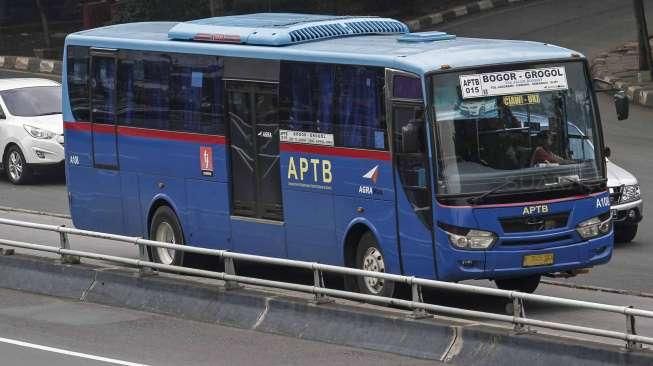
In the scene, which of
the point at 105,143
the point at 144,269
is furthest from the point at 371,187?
the point at 105,143

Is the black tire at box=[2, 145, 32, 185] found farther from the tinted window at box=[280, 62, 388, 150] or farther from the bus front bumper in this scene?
the bus front bumper

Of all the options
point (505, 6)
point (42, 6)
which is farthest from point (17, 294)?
point (505, 6)

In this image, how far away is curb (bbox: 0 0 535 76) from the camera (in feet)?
131

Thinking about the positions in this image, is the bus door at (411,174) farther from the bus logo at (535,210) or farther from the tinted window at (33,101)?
the tinted window at (33,101)

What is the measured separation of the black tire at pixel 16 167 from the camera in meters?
26.3

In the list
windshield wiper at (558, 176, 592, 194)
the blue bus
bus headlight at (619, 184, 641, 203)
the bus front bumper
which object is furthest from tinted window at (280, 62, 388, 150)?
bus headlight at (619, 184, 641, 203)

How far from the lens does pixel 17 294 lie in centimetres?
1620

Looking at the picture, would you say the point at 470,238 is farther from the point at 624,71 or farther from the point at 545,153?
the point at 624,71

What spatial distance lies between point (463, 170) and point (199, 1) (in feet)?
91.2

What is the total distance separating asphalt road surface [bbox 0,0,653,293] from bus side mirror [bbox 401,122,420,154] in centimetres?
368

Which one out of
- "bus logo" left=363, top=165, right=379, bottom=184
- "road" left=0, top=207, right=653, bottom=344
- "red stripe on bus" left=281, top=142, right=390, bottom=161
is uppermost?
"red stripe on bus" left=281, top=142, right=390, bottom=161

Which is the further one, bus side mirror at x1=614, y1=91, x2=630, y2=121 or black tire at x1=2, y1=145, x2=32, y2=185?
black tire at x1=2, y1=145, x2=32, y2=185

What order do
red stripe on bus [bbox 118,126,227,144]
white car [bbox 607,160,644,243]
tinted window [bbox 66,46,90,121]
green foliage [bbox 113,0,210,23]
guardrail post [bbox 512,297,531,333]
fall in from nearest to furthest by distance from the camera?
guardrail post [bbox 512,297,531,333] → red stripe on bus [bbox 118,126,227,144] → tinted window [bbox 66,46,90,121] → white car [bbox 607,160,644,243] → green foliage [bbox 113,0,210,23]

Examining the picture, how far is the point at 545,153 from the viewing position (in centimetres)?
1434
